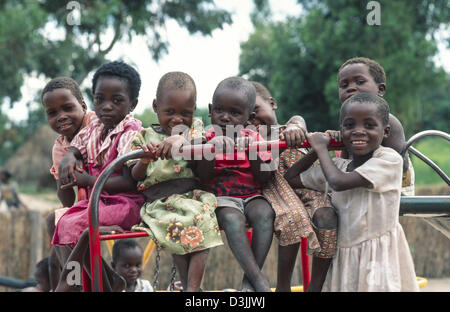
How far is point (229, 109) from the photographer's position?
9.45 feet

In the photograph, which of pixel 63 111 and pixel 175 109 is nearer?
pixel 175 109

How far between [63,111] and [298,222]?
1.61 m

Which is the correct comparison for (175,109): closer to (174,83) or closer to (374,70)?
(174,83)

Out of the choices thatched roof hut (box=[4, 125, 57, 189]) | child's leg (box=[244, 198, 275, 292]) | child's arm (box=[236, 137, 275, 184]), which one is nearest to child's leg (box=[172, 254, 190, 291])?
child's leg (box=[244, 198, 275, 292])

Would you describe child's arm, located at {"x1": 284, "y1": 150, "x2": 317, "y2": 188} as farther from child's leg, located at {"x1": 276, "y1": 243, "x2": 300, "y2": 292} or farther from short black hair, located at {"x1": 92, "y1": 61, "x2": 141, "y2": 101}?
short black hair, located at {"x1": 92, "y1": 61, "x2": 141, "y2": 101}

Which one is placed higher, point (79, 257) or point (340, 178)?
point (340, 178)

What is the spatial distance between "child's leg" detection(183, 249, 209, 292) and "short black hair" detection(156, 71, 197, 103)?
0.87 metres

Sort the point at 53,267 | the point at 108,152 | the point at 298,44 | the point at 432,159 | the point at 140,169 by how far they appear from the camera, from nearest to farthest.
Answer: the point at 140,169, the point at 108,152, the point at 53,267, the point at 298,44, the point at 432,159

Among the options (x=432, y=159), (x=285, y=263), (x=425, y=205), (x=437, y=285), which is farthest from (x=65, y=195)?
(x=432, y=159)

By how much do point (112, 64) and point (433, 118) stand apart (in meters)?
31.2

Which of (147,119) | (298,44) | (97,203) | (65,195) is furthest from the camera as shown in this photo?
(147,119)

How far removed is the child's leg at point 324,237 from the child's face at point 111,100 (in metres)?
1.28
